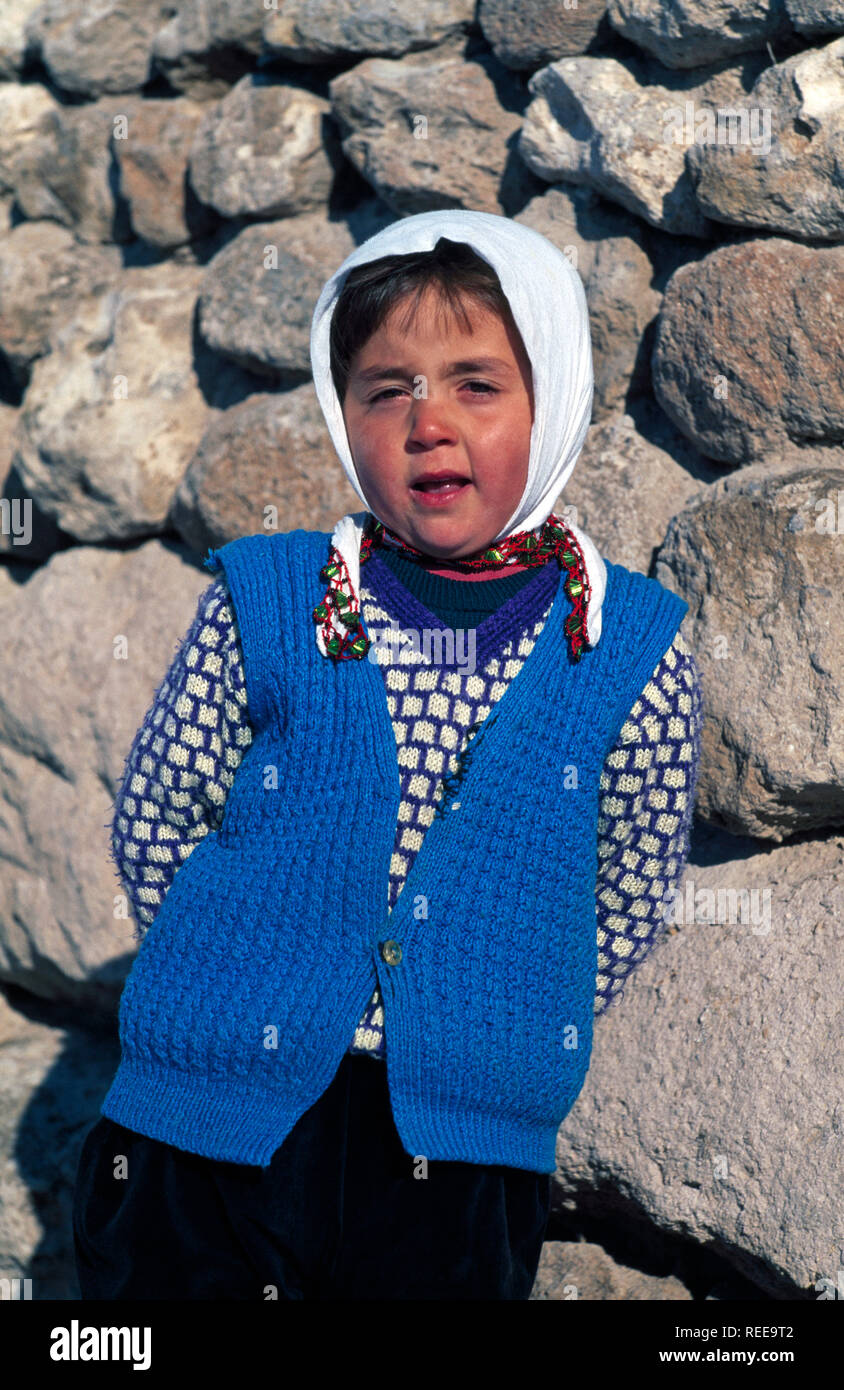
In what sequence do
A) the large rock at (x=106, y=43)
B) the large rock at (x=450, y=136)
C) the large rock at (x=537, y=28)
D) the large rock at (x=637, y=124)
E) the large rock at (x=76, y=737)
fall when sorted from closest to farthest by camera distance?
the large rock at (x=637, y=124) < the large rock at (x=537, y=28) < the large rock at (x=450, y=136) < the large rock at (x=76, y=737) < the large rock at (x=106, y=43)

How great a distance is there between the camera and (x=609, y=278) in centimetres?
225

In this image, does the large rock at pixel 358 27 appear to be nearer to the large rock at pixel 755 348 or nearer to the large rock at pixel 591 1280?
the large rock at pixel 755 348

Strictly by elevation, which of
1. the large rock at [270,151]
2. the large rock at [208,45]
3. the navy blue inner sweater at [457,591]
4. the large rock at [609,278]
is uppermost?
the large rock at [208,45]

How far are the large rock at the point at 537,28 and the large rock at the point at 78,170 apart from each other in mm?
924

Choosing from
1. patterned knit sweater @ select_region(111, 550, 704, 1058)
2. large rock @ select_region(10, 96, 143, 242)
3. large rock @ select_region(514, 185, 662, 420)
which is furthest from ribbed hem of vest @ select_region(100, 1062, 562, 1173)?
large rock @ select_region(10, 96, 143, 242)

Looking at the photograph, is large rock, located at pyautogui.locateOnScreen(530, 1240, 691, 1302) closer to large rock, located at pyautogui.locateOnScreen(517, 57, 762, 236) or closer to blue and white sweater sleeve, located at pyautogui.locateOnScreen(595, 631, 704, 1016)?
blue and white sweater sleeve, located at pyautogui.locateOnScreen(595, 631, 704, 1016)

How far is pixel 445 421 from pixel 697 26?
2.92 feet

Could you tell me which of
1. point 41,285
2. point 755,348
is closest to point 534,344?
point 755,348

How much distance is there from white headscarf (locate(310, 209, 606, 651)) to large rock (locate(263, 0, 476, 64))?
1.02 metres

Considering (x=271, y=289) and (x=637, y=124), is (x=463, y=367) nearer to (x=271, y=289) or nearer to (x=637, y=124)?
(x=637, y=124)

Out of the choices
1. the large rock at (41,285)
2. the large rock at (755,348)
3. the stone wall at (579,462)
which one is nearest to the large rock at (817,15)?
the stone wall at (579,462)

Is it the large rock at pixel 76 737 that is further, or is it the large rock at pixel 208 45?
the large rock at pixel 76 737

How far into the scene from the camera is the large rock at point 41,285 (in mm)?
3115

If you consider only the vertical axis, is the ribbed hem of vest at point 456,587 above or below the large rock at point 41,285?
below
